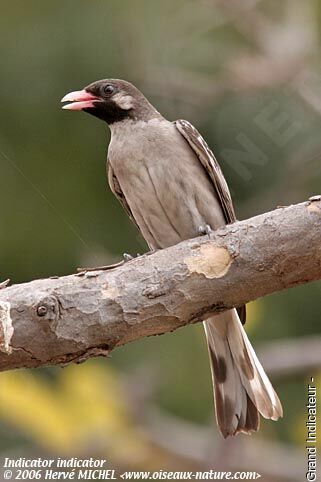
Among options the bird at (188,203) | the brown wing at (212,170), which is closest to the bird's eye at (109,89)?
the bird at (188,203)

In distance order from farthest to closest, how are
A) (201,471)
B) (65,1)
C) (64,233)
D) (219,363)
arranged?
(65,1), (64,233), (201,471), (219,363)

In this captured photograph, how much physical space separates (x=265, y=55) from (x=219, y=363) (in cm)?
306

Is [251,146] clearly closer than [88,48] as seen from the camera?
Yes

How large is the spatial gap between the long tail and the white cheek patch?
126cm

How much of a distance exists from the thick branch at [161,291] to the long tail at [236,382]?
1031mm

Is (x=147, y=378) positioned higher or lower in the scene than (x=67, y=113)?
lower

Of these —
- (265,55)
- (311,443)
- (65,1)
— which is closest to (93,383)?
(311,443)

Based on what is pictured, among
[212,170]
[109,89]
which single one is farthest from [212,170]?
[109,89]

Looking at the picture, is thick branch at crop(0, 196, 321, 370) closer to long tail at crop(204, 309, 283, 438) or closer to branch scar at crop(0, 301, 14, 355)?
branch scar at crop(0, 301, 14, 355)

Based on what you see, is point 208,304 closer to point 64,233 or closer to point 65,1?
point 64,233

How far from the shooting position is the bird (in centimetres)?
576

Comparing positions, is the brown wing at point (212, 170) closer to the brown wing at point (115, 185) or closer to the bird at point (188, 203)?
the bird at point (188, 203)

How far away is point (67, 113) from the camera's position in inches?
387

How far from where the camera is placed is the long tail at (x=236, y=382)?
559 centimetres
